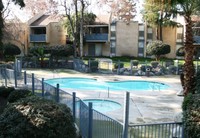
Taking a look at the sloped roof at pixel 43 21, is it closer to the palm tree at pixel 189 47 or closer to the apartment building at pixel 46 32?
the apartment building at pixel 46 32

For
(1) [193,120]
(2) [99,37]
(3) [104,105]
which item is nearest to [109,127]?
(1) [193,120]

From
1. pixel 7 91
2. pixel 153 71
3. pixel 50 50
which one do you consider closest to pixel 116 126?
pixel 7 91

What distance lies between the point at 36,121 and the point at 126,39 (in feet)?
126

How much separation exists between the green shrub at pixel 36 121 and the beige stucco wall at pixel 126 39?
123 ft

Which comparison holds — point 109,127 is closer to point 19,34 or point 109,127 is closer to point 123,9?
point 19,34

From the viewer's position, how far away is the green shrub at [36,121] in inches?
234

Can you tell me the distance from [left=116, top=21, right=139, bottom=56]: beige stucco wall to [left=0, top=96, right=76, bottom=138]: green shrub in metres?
37.5

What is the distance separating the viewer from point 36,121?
602 cm

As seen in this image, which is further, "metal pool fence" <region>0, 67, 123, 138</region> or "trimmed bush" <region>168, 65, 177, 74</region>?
"trimmed bush" <region>168, 65, 177, 74</region>

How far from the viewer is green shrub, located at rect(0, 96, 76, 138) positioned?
5945 millimetres

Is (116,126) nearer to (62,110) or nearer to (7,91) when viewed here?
(62,110)

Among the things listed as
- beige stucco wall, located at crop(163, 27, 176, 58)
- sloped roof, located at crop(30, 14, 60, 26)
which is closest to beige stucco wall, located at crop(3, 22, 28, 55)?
sloped roof, located at crop(30, 14, 60, 26)

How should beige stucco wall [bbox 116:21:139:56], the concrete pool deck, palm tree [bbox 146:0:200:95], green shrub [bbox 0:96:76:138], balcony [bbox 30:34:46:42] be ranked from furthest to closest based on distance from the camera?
balcony [bbox 30:34:46:42], beige stucco wall [bbox 116:21:139:56], palm tree [bbox 146:0:200:95], the concrete pool deck, green shrub [bbox 0:96:76:138]

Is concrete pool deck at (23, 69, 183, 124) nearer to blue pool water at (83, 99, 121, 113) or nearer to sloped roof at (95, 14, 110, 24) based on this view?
blue pool water at (83, 99, 121, 113)
